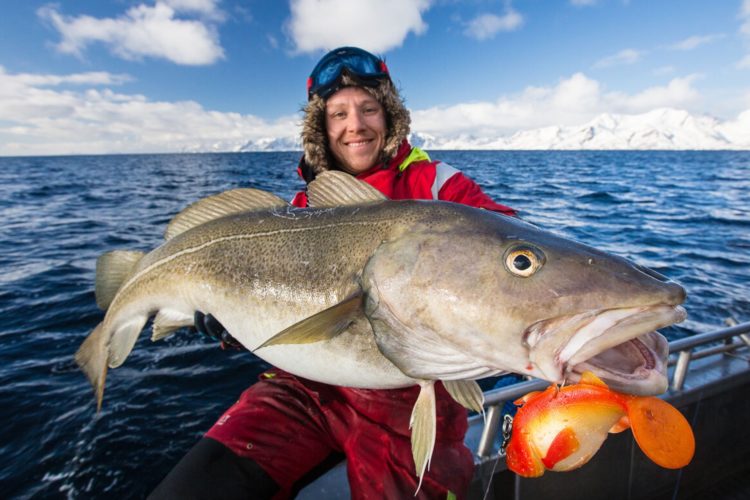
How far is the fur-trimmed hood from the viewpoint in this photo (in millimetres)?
3873

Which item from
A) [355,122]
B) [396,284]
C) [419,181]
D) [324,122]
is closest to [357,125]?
[355,122]

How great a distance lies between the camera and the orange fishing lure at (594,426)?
153 cm

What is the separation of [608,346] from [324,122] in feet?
11.1

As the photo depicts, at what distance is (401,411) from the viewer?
2.67m

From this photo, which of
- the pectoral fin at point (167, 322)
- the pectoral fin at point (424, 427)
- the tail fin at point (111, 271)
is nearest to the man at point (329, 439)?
the pectoral fin at point (167, 322)

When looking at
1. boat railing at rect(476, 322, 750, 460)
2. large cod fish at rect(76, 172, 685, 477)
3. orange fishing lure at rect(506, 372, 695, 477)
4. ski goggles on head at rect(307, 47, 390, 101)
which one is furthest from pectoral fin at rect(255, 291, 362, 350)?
ski goggles on head at rect(307, 47, 390, 101)

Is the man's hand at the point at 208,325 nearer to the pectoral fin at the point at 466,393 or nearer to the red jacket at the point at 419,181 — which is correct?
the red jacket at the point at 419,181

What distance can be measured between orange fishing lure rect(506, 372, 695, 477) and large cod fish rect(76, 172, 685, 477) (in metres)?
0.09

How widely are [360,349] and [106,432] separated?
4.75m

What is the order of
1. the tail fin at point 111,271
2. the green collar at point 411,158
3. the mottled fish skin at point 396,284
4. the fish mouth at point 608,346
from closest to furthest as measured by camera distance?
the fish mouth at point 608,346 → the mottled fish skin at point 396,284 → the tail fin at point 111,271 → the green collar at point 411,158

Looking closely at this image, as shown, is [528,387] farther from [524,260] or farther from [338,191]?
[338,191]

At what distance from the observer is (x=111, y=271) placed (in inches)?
135

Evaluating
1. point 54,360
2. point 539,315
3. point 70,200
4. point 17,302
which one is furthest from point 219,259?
point 70,200

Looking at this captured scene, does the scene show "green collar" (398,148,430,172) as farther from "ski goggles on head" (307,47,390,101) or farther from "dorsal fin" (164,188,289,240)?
"dorsal fin" (164,188,289,240)
